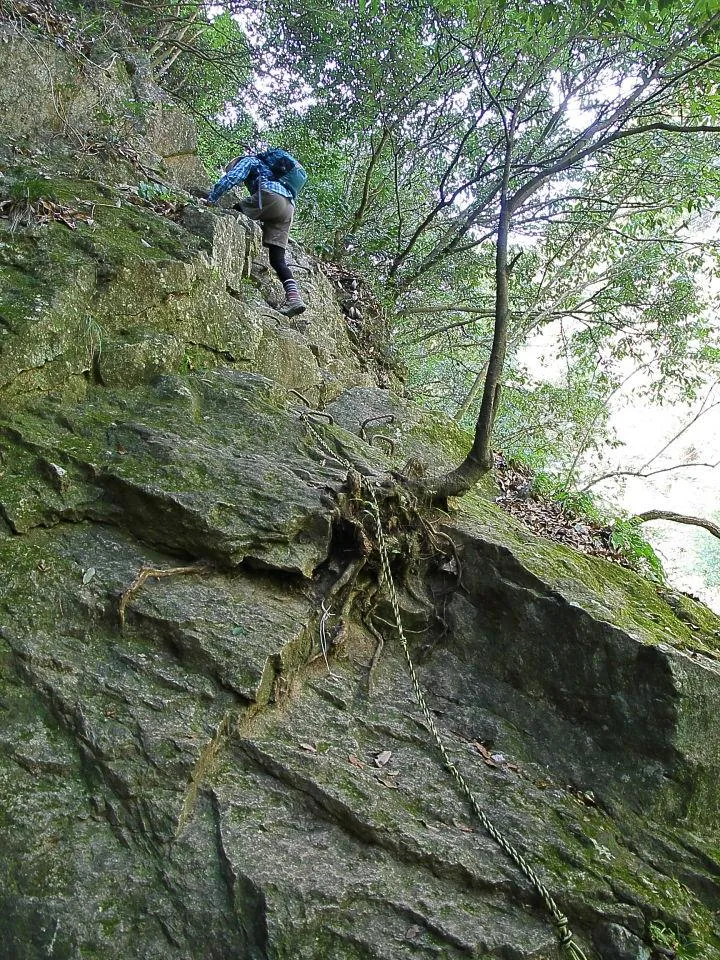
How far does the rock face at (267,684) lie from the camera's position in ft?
10.2

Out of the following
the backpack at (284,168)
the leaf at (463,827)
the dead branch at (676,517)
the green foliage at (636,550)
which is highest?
the backpack at (284,168)

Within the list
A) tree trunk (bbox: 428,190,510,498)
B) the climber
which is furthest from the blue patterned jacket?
tree trunk (bbox: 428,190,510,498)

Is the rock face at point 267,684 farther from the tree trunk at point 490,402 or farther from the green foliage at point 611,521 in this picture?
the green foliage at point 611,521

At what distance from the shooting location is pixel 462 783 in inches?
153

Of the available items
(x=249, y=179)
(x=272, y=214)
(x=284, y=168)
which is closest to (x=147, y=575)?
(x=272, y=214)

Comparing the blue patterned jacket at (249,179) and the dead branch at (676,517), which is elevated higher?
the blue patterned jacket at (249,179)

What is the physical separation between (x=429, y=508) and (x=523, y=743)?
190cm

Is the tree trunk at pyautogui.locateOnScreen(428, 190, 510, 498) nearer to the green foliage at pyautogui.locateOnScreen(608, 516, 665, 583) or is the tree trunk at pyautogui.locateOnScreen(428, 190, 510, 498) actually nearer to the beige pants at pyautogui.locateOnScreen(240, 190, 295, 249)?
the green foliage at pyautogui.locateOnScreen(608, 516, 665, 583)

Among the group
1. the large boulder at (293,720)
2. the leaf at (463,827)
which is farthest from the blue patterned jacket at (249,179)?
the leaf at (463,827)

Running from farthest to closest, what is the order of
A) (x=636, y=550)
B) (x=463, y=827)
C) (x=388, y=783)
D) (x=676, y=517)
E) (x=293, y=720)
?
(x=676, y=517) < (x=636, y=550) < (x=293, y=720) < (x=388, y=783) < (x=463, y=827)

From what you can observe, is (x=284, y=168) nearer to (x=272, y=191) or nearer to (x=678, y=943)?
(x=272, y=191)

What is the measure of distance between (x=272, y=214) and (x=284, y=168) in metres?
0.55

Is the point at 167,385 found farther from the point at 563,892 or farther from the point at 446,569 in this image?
the point at 563,892

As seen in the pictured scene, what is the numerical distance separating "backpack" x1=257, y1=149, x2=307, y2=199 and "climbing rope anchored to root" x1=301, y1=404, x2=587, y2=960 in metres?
4.04
